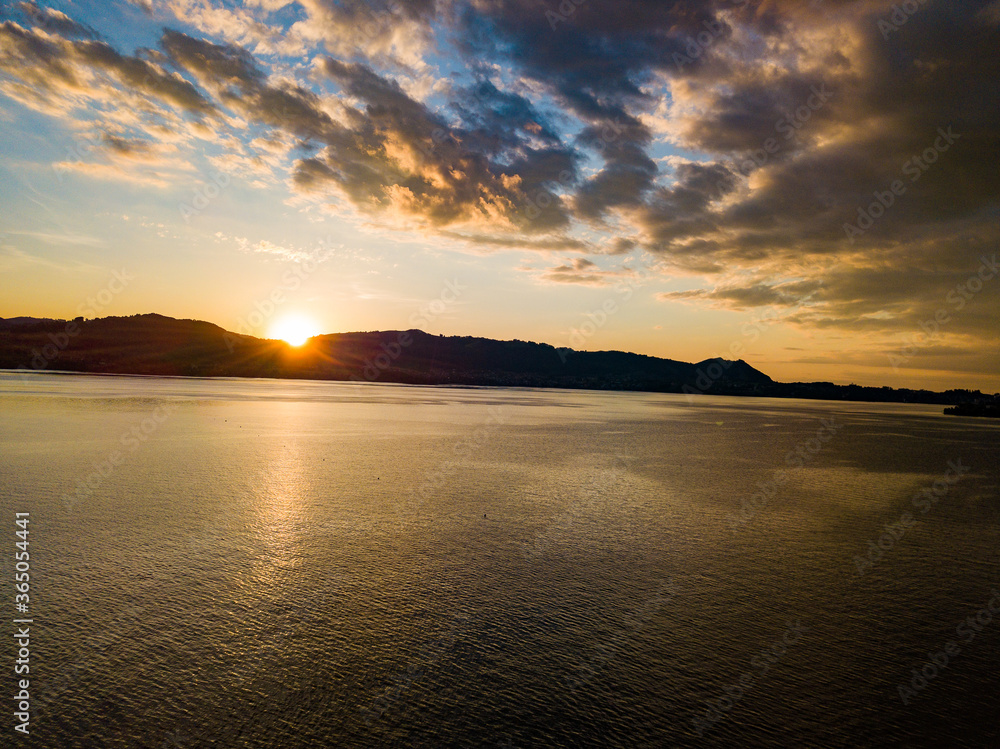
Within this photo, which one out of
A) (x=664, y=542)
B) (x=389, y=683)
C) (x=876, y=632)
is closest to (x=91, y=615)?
(x=389, y=683)

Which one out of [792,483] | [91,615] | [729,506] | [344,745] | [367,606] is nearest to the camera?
[344,745]

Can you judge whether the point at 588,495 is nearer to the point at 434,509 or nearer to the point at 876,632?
the point at 434,509

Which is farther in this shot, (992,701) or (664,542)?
(664,542)

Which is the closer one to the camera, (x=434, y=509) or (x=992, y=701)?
(x=992, y=701)

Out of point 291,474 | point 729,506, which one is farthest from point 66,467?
point 729,506

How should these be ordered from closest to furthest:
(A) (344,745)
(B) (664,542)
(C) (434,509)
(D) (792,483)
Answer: (A) (344,745), (B) (664,542), (C) (434,509), (D) (792,483)

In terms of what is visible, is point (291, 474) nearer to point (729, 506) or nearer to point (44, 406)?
point (729, 506)
